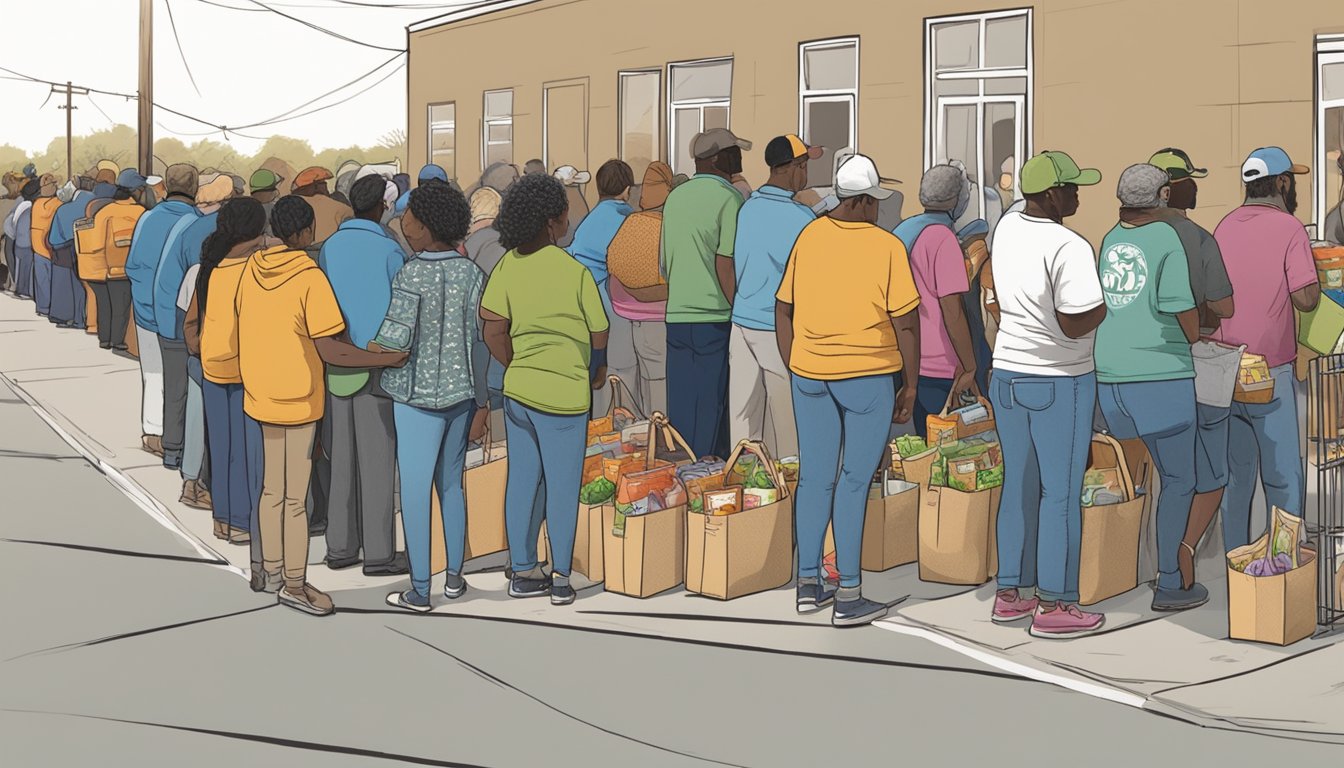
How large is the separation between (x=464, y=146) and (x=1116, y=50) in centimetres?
1380

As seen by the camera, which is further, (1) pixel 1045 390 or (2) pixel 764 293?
(2) pixel 764 293

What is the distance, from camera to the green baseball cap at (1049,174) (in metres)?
6.81

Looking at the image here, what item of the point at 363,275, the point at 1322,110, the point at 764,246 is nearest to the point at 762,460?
the point at 764,246

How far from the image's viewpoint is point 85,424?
1384 centimetres

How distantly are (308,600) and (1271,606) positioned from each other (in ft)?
14.0

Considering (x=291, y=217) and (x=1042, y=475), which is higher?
(x=291, y=217)

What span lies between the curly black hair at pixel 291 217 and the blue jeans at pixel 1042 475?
126 inches

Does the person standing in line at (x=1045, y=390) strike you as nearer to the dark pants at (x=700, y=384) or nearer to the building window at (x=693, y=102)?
the dark pants at (x=700, y=384)

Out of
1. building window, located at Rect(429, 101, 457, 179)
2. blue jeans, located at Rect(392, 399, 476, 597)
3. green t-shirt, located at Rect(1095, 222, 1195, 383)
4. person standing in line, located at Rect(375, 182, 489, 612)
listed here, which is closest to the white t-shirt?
green t-shirt, located at Rect(1095, 222, 1195, 383)

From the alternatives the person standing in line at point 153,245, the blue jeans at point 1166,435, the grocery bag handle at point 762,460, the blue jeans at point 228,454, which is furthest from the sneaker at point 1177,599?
the person standing in line at point 153,245

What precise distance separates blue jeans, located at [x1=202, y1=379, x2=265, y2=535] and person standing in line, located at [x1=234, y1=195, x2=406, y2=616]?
0.97 metres

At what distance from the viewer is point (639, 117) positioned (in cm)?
1948

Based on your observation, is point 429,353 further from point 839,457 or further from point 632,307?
point 632,307

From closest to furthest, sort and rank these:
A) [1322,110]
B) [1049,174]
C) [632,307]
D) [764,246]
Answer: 1. [1049,174]
2. [764,246]
3. [632,307]
4. [1322,110]
